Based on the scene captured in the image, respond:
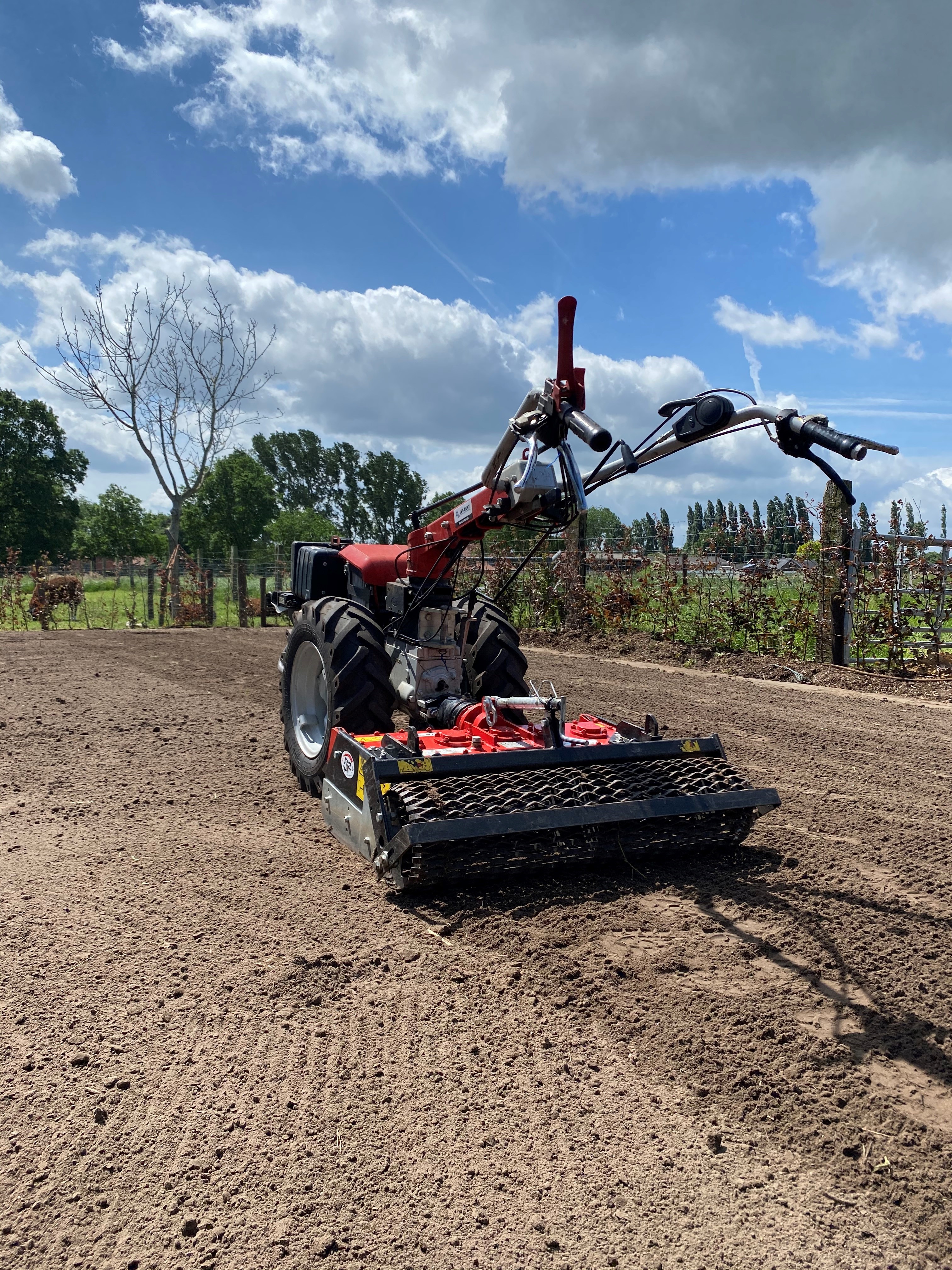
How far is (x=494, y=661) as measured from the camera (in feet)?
17.8

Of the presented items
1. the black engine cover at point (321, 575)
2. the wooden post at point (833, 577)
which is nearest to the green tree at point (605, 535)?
the wooden post at point (833, 577)

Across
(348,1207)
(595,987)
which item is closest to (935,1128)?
(595,987)

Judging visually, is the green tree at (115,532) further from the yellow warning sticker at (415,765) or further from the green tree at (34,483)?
the yellow warning sticker at (415,765)

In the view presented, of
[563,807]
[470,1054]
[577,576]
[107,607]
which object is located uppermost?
[577,576]

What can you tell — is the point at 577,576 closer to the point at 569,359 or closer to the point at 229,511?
the point at 569,359

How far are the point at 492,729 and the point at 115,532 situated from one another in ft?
179

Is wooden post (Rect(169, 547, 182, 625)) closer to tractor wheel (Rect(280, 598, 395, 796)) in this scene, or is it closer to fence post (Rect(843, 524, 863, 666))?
fence post (Rect(843, 524, 863, 666))

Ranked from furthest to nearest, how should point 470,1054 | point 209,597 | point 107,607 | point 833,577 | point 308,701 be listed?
point 107,607 → point 209,597 → point 833,577 → point 308,701 → point 470,1054

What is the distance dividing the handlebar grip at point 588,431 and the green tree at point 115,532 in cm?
5202

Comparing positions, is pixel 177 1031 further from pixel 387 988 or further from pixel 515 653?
pixel 515 653

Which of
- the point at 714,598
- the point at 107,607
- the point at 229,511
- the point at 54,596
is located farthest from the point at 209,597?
the point at 229,511

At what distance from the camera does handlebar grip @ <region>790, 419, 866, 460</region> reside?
2555 mm

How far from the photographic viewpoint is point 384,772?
3660 mm

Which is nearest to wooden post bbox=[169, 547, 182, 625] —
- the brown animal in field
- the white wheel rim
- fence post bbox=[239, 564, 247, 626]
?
fence post bbox=[239, 564, 247, 626]
